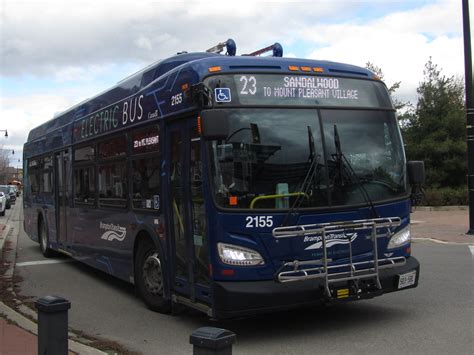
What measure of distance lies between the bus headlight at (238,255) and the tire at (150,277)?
5.02 ft

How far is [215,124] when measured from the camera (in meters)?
5.24

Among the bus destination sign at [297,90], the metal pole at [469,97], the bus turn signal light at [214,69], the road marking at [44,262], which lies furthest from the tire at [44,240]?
the metal pole at [469,97]

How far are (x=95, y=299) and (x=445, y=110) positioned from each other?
25.2 m

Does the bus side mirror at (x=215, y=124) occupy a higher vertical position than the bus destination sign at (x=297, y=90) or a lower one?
lower

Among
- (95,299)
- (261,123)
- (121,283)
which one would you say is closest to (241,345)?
(261,123)

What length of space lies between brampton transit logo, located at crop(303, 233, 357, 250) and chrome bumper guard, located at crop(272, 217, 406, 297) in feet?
0.06

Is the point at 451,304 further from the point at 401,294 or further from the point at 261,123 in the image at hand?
the point at 261,123

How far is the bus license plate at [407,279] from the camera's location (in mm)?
6016

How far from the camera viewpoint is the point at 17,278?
10352 millimetres

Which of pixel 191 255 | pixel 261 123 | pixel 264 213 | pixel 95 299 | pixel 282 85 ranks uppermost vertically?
pixel 282 85

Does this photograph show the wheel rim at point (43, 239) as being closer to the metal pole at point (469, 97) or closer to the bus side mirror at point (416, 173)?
the bus side mirror at point (416, 173)

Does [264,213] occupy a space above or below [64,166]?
below

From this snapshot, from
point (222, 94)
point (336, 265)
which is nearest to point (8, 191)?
point (222, 94)

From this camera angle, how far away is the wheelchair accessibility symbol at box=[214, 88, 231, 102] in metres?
5.57
